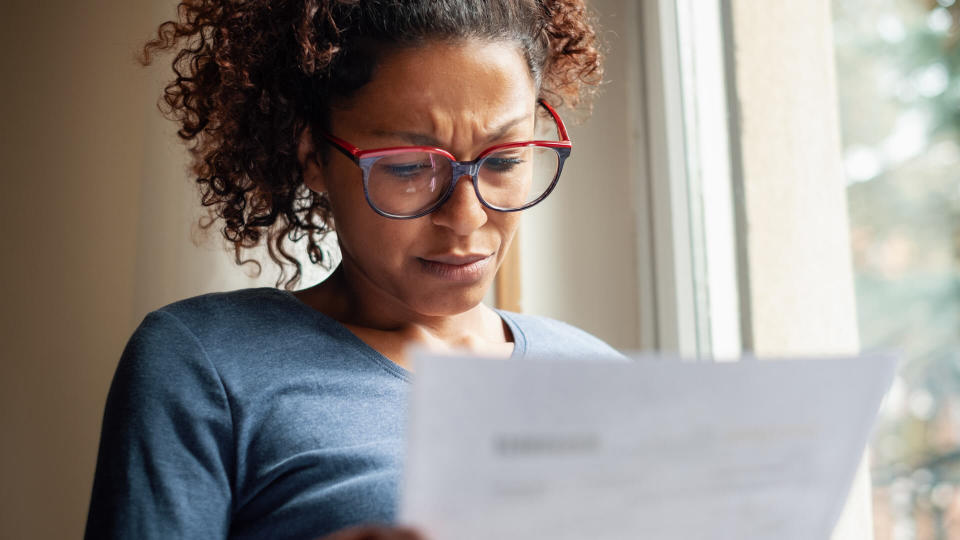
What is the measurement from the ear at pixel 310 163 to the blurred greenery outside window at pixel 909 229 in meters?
0.79

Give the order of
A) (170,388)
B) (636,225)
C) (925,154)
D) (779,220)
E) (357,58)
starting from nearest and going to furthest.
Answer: (170,388), (357,58), (925,154), (779,220), (636,225)

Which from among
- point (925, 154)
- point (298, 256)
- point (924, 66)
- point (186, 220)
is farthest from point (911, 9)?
point (186, 220)

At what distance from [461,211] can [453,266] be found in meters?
0.07

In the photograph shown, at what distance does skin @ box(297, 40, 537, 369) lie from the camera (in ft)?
2.90

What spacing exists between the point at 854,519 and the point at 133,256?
117cm

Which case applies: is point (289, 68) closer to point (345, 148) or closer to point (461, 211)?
point (345, 148)

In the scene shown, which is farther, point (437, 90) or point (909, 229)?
point (909, 229)

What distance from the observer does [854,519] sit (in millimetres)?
1204

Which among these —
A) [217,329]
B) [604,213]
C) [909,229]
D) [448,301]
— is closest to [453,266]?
[448,301]

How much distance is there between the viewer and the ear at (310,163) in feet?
3.27

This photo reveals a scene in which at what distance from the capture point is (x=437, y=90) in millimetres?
882

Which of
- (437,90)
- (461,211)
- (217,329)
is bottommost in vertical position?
(217,329)

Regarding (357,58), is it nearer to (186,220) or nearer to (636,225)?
(186,220)

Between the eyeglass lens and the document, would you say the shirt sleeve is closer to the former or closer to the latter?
the eyeglass lens
